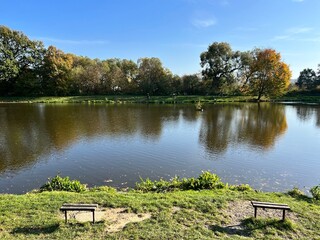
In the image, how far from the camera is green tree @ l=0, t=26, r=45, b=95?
61125mm

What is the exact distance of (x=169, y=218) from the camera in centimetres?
752

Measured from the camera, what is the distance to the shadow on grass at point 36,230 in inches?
262

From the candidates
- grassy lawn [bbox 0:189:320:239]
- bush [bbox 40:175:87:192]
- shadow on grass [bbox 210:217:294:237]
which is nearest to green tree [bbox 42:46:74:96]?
bush [bbox 40:175:87:192]

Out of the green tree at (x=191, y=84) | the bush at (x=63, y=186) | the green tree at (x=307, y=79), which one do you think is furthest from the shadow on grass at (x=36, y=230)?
the green tree at (x=307, y=79)

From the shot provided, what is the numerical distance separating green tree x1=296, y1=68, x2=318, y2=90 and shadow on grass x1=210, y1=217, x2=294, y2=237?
8113cm

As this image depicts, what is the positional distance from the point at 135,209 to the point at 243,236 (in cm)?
334

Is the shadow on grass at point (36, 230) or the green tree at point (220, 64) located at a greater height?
the green tree at point (220, 64)

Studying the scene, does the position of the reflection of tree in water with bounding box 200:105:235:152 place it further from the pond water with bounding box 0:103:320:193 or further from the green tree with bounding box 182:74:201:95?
the green tree with bounding box 182:74:201:95

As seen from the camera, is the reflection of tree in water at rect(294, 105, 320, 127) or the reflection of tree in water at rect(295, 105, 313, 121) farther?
the reflection of tree in water at rect(295, 105, 313, 121)

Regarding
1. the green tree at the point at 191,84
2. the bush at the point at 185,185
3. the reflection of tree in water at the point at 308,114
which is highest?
the green tree at the point at 191,84

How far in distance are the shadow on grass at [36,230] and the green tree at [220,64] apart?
66.1 metres

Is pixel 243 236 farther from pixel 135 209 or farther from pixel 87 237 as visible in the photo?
pixel 87 237

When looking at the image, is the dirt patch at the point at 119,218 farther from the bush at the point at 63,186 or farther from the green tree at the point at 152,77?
the green tree at the point at 152,77

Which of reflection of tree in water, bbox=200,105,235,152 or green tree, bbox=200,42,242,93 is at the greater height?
green tree, bbox=200,42,242,93
